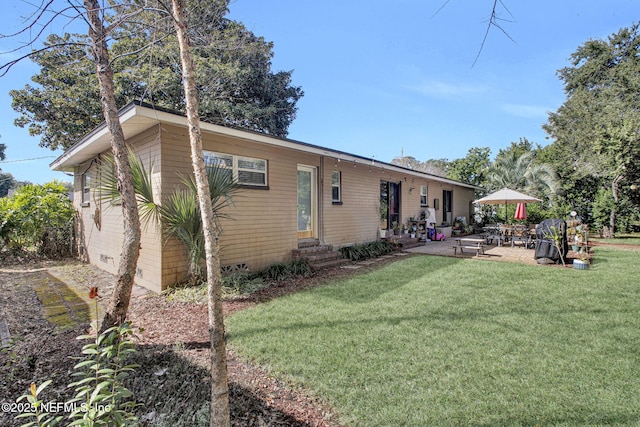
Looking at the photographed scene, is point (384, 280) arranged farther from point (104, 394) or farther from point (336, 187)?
point (104, 394)

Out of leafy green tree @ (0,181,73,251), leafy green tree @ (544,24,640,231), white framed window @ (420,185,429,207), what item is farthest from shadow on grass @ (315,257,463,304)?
leafy green tree @ (544,24,640,231)

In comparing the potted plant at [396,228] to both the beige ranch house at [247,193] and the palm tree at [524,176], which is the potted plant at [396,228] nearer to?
the beige ranch house at [247,193]

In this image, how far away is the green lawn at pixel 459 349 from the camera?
2.31m

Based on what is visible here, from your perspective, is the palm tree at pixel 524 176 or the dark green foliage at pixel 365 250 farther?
the palm tree at pixel 524 176

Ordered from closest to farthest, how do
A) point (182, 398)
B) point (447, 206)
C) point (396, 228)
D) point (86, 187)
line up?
point (182, 398) < point (86, 187) < point (396, 228) < point (447, 206)

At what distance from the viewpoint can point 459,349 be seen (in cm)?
327

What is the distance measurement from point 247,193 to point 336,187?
3652 mm

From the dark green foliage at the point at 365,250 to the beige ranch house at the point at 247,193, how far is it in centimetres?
45

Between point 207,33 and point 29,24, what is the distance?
1885mm

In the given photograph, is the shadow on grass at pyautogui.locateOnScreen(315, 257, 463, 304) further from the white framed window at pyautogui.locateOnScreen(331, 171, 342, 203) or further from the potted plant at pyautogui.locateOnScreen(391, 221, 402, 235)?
the potted plant at pyautogui.locateOnScreen(391, 221, 402, 235)

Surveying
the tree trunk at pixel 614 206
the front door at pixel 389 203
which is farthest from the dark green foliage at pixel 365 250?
the tree trunk at pixel 614 206

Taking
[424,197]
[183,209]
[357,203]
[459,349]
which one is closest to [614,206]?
[424,197]

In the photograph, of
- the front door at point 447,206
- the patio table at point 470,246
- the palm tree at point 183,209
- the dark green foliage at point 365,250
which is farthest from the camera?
the front door at point 447,206

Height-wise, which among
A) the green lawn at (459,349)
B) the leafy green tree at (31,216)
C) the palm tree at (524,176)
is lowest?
the green lawn at (459,349)
